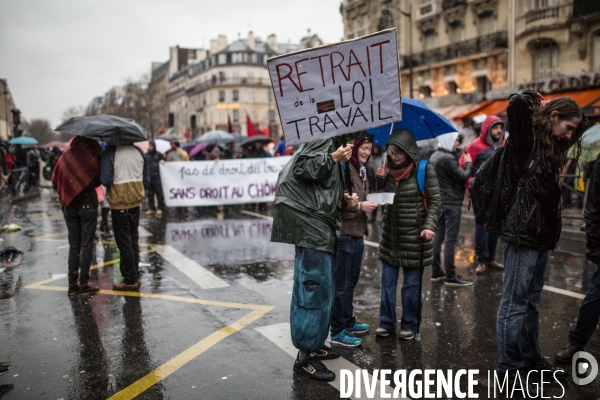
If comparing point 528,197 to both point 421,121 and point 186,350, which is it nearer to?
point 421,121

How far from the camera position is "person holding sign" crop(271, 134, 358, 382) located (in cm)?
385

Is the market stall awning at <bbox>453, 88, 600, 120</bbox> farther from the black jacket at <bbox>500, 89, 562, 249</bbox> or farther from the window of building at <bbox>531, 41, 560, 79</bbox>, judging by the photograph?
the black jacket at <bbox>500, 89, 562, 249</bbox>

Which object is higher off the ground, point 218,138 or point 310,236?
point 218,138

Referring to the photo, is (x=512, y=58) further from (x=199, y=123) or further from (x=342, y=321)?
(x=199, y=123)

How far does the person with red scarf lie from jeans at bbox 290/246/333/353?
3365mm

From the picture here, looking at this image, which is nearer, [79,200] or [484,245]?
[79,200]

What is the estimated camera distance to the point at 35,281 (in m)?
→ 6.88

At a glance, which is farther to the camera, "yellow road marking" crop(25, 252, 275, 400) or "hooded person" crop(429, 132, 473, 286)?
"hooded person" crop(429, 132, 473, 286)

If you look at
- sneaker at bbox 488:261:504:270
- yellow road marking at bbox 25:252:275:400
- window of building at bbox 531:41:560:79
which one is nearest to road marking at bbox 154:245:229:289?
yellow road marking at bbox 25:252:275:400

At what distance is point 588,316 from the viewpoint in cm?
418

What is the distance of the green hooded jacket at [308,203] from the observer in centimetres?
384

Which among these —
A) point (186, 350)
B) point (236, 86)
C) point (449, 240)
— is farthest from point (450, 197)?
point (236, 86)

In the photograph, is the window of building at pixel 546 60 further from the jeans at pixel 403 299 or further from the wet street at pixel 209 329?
the jeans at pixel 403 299

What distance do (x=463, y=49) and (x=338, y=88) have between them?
2910 cm
